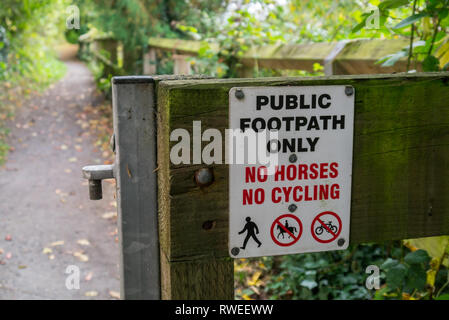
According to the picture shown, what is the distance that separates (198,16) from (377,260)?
23.5ft

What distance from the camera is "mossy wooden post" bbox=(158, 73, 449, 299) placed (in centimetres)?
98

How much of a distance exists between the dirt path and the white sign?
127 inches

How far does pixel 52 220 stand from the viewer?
547 cm

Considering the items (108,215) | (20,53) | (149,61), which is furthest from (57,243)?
(20,53)

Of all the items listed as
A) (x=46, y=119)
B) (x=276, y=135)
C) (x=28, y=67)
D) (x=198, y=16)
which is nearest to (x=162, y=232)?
(x=276, y=135)

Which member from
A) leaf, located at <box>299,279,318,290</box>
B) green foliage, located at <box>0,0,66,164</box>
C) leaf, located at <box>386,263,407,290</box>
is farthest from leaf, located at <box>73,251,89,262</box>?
green foliage, located at <box>0,0,66,164</box>

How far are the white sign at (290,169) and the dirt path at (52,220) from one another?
3.24 metres

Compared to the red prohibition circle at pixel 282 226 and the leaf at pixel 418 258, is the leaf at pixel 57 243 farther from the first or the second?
the red prohibition circle at pixel 282 226

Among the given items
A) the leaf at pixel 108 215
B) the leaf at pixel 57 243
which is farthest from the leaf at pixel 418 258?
the leaf at pixel 108 215

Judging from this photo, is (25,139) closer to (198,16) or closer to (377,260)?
(198,16)

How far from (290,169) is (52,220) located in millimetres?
4912

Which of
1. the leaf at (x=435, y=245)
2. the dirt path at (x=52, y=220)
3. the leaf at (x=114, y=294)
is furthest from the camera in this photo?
the dirt path at (x=52, y=220)

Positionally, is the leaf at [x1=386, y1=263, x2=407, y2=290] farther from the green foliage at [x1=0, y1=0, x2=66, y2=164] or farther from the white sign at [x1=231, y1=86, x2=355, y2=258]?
the green foliage at [x1=0, y1=0, x2=66, y2=164]

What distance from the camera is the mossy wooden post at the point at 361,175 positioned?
3.23ft
